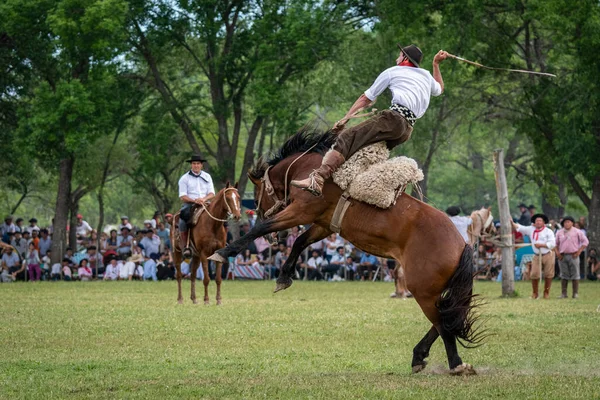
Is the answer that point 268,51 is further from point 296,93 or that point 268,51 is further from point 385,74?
point 385,74

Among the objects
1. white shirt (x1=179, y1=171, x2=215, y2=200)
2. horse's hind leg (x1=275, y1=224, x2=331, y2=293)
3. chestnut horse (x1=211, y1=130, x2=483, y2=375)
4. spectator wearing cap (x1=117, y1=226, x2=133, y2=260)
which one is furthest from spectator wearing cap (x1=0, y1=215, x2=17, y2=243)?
chestnut horse (x1=211, y1=130, x2=483, y2=375)

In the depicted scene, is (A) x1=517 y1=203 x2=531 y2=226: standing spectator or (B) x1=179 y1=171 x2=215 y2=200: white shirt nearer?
(B) x1=179 y1=171 x2=215 y2=200: white shirt

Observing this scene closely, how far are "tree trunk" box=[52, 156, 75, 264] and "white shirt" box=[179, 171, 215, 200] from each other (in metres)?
15.2

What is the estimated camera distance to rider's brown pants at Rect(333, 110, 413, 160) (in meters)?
10.4

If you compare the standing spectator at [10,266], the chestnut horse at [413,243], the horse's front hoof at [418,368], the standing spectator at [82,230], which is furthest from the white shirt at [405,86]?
the standing spectator at [82,230]

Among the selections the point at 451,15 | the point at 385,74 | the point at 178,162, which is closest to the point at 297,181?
the point at 385,74

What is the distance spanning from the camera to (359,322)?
15695 mm

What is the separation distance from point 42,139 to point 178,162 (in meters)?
15.0

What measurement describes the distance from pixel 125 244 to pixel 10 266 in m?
4.17

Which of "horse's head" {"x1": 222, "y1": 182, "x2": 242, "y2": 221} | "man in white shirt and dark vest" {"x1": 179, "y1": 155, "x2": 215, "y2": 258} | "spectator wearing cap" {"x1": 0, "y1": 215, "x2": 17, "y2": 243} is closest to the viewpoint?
"horse's head" {"x1": 222, "y1": 182, "x2": 242, "y2": 221}

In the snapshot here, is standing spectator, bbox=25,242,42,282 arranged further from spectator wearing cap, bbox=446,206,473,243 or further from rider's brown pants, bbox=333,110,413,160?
rider's brown pants, bbox=333,110,413,160

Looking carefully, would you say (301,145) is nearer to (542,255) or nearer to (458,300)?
(458,300)

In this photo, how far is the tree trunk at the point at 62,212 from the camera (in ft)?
115

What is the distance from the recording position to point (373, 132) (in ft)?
34.2
